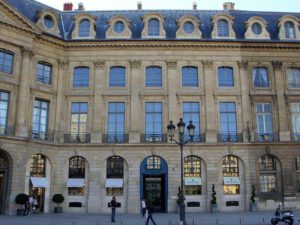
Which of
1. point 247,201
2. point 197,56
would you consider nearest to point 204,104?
point 197,56

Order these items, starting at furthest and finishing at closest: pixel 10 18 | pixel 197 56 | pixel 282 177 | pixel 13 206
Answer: pixel 197 56, pixel 282 177, pixel 10 18, pixel 13 206

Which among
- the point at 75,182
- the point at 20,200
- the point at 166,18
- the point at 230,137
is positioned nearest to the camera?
the point at 20,200

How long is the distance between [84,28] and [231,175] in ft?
58.9

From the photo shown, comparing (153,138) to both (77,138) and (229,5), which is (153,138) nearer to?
(77,138)

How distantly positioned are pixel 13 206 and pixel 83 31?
623 inches

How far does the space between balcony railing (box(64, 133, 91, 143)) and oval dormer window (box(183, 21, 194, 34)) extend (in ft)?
40.9

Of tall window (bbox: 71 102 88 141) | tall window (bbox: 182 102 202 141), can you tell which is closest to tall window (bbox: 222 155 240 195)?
tall window (bbox: 182 102 202 141)

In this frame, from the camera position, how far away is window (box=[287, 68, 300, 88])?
32.9 m

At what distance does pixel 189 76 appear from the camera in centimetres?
3275

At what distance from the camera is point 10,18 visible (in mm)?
28969

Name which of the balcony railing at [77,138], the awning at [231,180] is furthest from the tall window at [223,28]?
the balcony railing at [77,138]

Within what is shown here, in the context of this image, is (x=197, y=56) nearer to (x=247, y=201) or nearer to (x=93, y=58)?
(x=93, y=58)

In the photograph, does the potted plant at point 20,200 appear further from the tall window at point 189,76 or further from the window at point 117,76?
the tall window at point 189,76

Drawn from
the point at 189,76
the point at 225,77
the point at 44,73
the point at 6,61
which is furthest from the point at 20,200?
the point at 225,77
